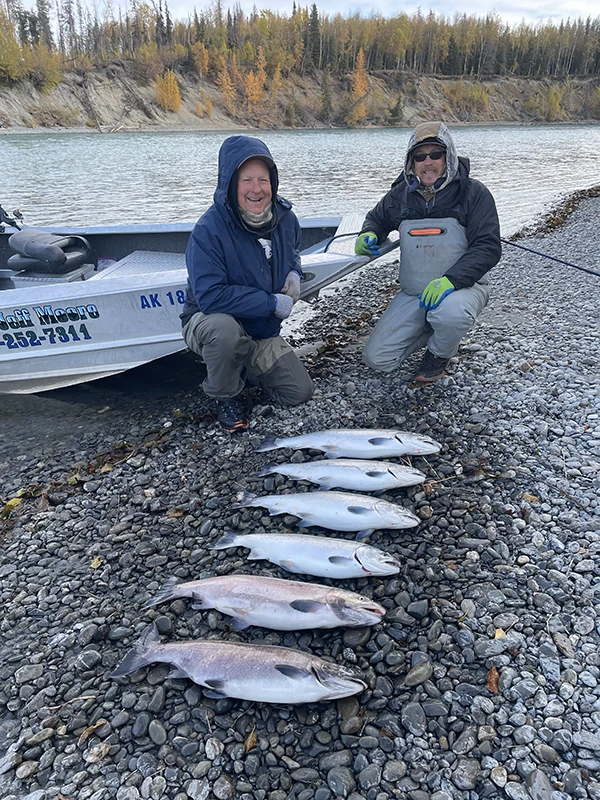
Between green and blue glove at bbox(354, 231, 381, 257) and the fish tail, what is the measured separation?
3760mm

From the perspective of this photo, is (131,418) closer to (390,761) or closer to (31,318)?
(31,318)

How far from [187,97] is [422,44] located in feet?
196

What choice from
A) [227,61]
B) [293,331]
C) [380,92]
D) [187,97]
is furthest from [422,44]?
[293,331]

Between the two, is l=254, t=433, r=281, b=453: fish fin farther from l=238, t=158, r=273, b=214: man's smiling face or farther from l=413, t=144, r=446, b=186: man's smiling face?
l=413, t=144, r=446, b=186: man's smiling face

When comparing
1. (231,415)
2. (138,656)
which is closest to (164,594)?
(138,656)

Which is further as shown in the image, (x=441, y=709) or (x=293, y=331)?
(x=293, y=331)

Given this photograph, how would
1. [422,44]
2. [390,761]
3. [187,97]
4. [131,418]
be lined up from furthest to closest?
[422,44] < [187,97] < [131,418] < [390,761]

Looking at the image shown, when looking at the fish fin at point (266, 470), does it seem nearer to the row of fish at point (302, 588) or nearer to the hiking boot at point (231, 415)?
the row of fish at point (302, 588)

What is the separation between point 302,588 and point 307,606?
4.7 inches

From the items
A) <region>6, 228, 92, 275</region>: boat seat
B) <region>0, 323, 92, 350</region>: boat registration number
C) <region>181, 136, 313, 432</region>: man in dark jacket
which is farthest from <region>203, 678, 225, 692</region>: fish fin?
<region>6, 228, 92, 275</region>: boat seat

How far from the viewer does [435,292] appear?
4.50m

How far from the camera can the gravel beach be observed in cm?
222

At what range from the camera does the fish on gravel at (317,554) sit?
2.98m

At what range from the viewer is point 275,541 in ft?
10.6
